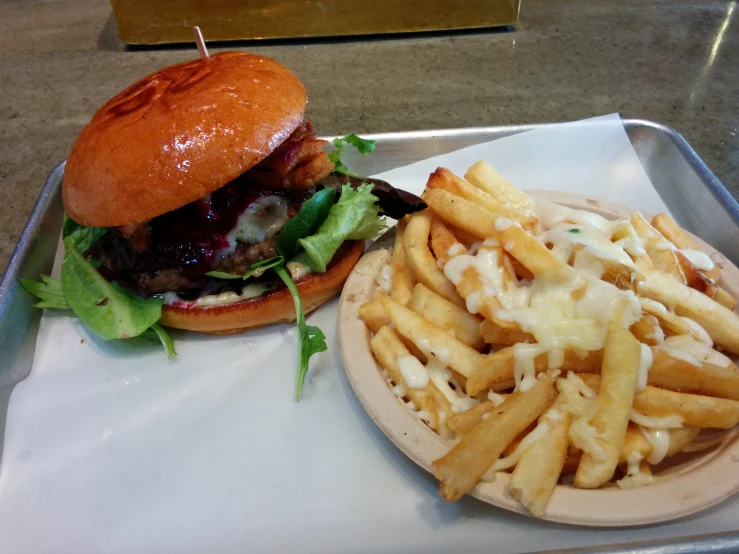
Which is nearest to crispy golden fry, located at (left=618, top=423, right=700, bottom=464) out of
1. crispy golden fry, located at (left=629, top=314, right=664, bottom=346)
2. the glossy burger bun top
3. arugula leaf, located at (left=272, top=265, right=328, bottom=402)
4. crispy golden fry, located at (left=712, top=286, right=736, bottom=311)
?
crispy golden fry, located at (left=629, top=314, right=664, bottom=346)

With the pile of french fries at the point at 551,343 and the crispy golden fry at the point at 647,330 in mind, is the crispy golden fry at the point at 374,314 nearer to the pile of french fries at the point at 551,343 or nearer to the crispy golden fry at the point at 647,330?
the pile of french fries at the point at 551,343

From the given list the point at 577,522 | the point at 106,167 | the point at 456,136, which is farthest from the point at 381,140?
the point at 577,522

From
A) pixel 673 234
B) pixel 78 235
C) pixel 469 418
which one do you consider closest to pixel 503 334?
pixel 469 418

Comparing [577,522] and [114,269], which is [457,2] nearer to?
[114,269]

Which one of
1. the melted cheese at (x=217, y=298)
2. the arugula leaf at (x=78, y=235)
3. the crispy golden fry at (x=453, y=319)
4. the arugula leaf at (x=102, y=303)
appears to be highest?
the crispy golden fry at (x=453, y=319)

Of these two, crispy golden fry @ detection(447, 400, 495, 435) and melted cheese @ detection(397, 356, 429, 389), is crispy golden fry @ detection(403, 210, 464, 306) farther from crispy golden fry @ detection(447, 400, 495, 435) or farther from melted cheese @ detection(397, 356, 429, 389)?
crispy golden fry @ detection(447, 400, 495, 435)

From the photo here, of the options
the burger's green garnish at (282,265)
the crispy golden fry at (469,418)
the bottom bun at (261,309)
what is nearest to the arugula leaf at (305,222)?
the burger's green garnish at (282,265)
